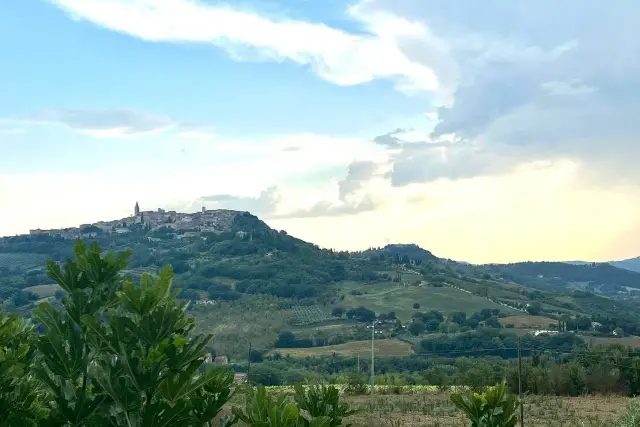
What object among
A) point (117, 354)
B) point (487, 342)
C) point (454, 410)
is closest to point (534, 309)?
point (487, 342)

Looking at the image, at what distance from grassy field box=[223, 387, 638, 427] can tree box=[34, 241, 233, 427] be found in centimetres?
1583

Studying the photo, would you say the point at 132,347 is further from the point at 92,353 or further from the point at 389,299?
the point at 389,299

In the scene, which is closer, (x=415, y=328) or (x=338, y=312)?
(x=415, y=328)

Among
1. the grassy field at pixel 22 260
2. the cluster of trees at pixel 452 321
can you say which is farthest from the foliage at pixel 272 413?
the grassy field at pixel 22 260

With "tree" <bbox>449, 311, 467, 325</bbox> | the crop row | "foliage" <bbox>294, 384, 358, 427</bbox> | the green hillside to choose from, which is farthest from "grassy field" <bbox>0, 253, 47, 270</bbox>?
"foliage" <bbox>294, 384, 358, 427</bbox>

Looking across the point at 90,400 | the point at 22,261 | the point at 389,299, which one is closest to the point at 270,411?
the point at 90,400

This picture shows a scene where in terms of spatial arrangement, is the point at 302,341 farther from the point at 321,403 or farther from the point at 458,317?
the point at 321,403

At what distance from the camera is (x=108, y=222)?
185250 mm

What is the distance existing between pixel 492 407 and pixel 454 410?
22.1 m

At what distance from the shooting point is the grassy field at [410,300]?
104 meters

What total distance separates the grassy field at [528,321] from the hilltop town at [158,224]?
297 feet

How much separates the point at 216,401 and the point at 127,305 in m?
1.35

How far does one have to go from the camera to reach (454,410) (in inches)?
1045

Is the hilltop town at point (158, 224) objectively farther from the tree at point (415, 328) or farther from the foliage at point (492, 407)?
the foliage at point (492, 407)
